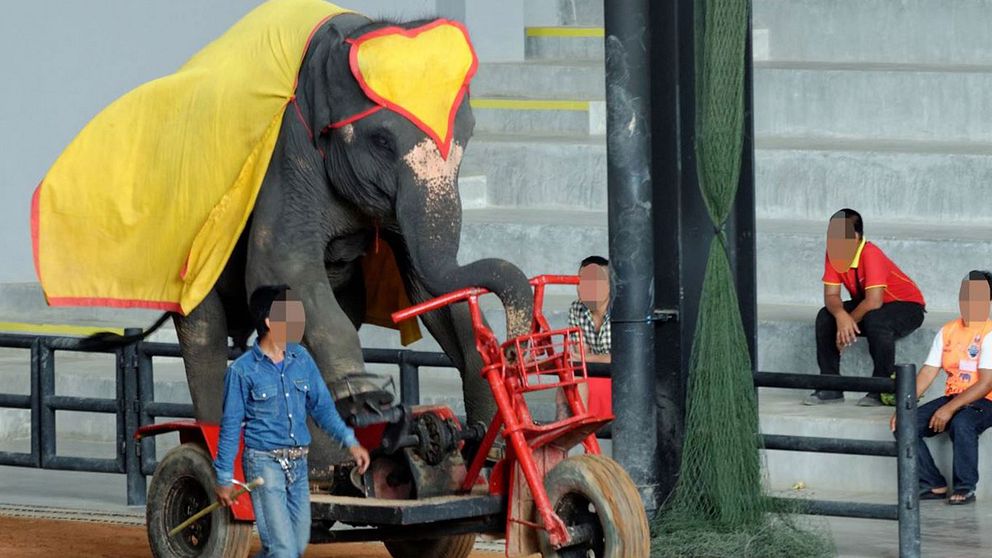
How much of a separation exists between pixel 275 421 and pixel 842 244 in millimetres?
4837

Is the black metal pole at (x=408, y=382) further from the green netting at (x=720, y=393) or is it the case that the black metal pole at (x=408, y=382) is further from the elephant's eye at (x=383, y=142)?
the elephant's eye at (x=383, y=142)

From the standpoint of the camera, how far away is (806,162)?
15070mm

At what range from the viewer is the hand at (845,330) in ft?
39.7

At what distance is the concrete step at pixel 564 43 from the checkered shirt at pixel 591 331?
6715mm

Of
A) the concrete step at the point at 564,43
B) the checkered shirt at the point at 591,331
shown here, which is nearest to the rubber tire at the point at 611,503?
the checkered shirt at the point at 591,331

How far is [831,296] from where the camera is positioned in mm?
12234

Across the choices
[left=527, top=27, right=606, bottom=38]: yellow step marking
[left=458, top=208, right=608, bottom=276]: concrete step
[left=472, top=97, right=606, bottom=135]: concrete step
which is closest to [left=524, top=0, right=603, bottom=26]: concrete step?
[left=527, top=27, right=606, bottom=38]: yellow step marking

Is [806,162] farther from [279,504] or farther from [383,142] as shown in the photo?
[279,504]

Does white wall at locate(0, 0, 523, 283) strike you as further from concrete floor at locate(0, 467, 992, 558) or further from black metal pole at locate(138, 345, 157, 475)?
black metal pole at locate(138, 345, 157, 475)

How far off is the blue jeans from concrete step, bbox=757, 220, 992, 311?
6066 mm

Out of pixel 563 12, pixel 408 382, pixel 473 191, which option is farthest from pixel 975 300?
pixel 563 12

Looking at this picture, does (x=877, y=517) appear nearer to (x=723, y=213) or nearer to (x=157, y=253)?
(x=723, y=213)

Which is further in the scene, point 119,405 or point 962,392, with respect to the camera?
point 119,405

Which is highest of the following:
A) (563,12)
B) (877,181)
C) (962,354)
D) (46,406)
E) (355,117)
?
(563,12)
